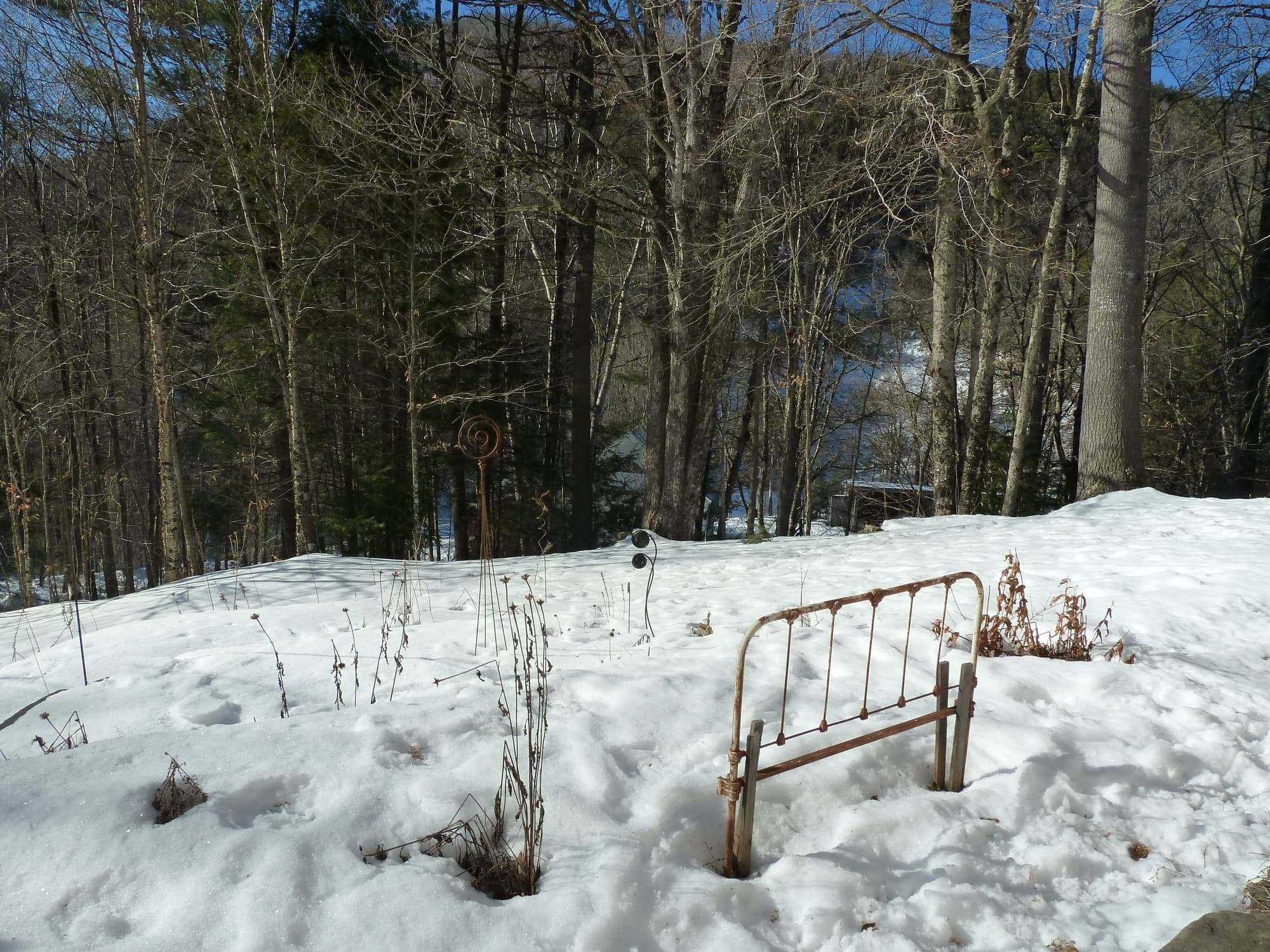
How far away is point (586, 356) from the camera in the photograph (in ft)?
50.9

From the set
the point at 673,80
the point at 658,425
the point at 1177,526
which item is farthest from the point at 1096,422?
the point at 673,80

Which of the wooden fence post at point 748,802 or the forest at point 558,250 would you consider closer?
the wooden fence post at point 748,802

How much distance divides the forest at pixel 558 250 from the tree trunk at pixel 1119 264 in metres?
0.04

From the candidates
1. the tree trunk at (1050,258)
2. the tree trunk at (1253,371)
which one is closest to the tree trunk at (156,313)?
the tree trunk at (1050,258)

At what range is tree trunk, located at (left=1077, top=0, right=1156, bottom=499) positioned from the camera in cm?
916

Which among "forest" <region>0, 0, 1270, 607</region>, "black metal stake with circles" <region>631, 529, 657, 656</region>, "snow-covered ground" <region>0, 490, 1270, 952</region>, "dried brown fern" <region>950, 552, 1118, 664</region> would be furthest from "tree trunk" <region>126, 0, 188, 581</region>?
"dried brown fern" <region>950, 552, 1118, 664</region>

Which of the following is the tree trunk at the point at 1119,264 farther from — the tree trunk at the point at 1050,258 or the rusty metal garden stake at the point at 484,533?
the rusty metal garden stake at the point at 484,533

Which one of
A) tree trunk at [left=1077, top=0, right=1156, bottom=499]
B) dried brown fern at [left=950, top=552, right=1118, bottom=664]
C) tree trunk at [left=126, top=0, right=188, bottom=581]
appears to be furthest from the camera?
tree trunk at [left=1077, top=0, right=1156, bottom=499]

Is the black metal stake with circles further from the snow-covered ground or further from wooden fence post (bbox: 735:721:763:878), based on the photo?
wooden fence post (bbox: 735:721:763:878)

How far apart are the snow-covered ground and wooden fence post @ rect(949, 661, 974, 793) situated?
0.09 metres

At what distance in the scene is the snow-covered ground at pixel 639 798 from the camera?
7.20 feet

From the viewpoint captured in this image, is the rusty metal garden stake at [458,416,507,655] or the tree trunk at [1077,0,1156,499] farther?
the tree trunk at [1077,0,1156,499]

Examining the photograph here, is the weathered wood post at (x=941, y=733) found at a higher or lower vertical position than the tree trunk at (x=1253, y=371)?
lower

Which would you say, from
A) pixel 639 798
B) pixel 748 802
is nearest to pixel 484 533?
pixel 639 798
